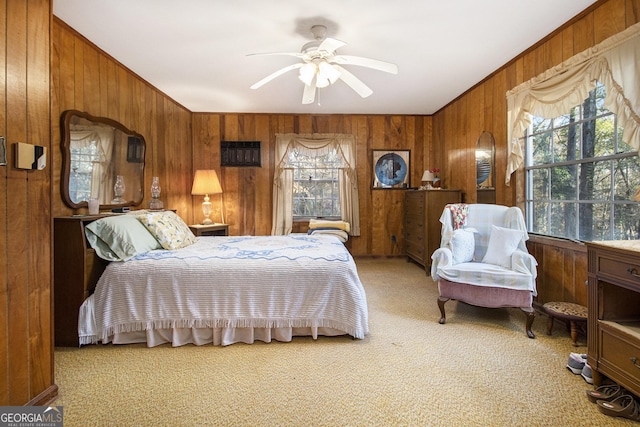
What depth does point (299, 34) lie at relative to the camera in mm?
2613

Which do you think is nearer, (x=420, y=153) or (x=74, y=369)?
(x=74, y=369)

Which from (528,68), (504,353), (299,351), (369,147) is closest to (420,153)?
(369,147)

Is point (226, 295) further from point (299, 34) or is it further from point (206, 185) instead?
point (206, 185)

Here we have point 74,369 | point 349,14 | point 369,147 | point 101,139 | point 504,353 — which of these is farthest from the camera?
point 369,147

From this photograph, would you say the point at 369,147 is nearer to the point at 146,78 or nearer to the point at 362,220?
the point at 362,220

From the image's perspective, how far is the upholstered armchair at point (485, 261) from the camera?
7.88 ft

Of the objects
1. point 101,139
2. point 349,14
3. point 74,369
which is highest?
point 349,14

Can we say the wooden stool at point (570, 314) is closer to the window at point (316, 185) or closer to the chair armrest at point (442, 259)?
the chair armrest at point (442, 259)

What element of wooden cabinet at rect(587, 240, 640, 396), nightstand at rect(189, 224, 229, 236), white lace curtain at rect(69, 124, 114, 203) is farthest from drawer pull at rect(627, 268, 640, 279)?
nightstand at rect(189, 224, 229, 236)

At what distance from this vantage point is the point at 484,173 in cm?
374

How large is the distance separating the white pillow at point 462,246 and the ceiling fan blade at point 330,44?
1.92 m

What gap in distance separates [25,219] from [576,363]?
3.16m

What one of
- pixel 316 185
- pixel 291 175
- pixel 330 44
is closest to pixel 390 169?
pixel 316 185

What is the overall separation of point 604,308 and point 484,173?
2.31 meters
